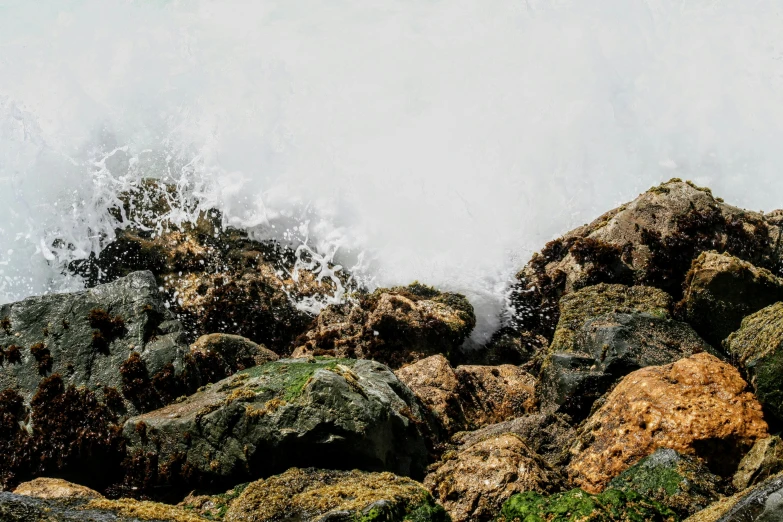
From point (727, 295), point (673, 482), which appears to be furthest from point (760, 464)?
point (727, 295)

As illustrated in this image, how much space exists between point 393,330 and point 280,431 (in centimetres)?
401

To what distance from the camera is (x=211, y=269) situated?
11.5 m

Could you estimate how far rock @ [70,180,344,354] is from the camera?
36.3 feet

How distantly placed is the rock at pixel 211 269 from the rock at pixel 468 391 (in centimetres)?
280

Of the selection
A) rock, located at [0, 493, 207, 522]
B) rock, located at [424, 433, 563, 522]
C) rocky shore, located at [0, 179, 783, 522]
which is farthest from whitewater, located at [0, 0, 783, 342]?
rock, located at [0, 493, 207, 522]

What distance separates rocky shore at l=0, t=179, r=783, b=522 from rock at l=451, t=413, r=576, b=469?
26 mm

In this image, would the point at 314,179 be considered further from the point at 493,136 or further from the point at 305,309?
the point at 493,136

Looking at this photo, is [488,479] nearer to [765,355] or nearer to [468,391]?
[468,391]

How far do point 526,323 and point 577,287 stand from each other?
3.54 feet

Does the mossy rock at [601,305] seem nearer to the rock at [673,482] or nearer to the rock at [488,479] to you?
the rock at [488,479]

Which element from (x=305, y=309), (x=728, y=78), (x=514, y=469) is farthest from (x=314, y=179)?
(x=728, y=78)

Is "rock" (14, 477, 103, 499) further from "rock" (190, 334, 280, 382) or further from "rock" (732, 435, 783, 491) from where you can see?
"rock" (732, 435, 783, 491)

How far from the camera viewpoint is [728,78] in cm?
1856

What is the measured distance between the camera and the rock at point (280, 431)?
6602 millimetres
